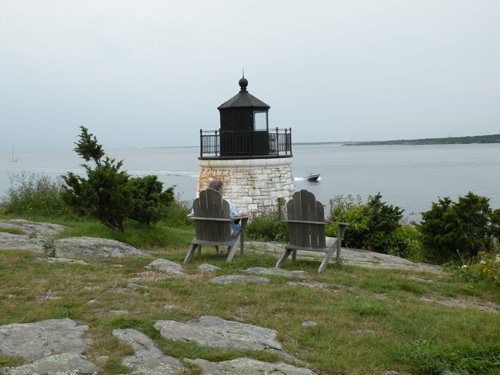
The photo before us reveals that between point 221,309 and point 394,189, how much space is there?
1769 inches

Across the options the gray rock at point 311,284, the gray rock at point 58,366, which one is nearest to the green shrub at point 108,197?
the gray rock at point 311,284

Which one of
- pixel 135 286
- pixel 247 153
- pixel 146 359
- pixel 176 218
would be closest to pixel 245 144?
pixel 247 153

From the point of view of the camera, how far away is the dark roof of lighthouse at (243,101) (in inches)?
749

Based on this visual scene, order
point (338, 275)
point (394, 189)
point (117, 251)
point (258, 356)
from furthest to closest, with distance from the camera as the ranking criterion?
point (394, 189) → point (117, 251) → point (338, 275) → point (258, 356)

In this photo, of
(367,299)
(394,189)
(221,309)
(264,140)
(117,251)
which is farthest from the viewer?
(394,189)

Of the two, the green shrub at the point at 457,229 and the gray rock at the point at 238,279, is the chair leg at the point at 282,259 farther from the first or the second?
the green shrub at the point at 457,229

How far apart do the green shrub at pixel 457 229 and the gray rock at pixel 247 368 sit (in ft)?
25.8

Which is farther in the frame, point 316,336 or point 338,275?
point 338,275

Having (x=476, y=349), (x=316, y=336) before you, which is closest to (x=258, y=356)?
(x=316, y=336)

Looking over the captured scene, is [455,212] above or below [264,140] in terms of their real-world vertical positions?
below

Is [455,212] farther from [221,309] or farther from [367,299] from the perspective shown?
[221,309]

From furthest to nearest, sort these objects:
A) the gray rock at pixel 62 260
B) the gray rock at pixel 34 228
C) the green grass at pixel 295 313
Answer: the gray rock at pixel 34 228 → the gray rock at pixel 62 260 → the green grass at pixel 295 313

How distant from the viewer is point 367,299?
5.80 m

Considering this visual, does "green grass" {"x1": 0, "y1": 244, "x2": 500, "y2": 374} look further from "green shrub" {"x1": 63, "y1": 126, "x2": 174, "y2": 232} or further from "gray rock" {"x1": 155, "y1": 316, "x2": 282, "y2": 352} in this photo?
"green shrub" {"x1": 63, "y1": 126, "x2": 174, "y2": 232}
